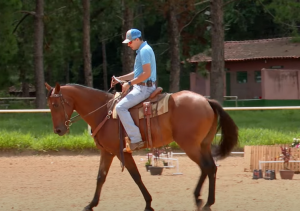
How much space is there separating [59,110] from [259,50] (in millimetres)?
33214

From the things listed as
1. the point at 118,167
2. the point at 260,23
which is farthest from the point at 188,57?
the point at 118,167

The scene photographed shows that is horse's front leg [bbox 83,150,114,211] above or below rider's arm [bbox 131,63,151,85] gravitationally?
below

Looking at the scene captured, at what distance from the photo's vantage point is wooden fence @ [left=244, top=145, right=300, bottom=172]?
42.4ft

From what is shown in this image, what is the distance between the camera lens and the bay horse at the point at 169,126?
347 inches

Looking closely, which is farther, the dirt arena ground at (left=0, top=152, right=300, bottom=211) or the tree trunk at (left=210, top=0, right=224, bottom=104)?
the tree trunk at (left=210, top=0, right=224, bottom=104)

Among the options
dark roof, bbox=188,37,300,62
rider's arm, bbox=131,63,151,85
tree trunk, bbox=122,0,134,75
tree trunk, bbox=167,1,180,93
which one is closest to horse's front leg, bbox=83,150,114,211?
rider's arm, bbox=131,63,151,85

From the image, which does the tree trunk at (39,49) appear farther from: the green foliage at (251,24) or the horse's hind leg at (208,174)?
the horse's hind leg at (208,174)

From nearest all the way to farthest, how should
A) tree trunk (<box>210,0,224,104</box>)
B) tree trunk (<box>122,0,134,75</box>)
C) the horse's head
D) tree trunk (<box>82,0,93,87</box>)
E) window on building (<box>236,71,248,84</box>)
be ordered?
1. the horse's head
2. tree trunk (<box>210,0,224,104</box>)
3. tree trunk (<box>122,0,134,75</box>)
4. tree trunk (<box>82,0,93,87</box>)
5. window on building (<box>236,71,248,84</box>)

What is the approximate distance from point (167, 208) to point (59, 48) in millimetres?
24297

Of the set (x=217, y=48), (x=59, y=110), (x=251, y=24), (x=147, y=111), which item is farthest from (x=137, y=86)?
(x=251, y=24)

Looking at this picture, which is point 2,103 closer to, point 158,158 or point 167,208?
point 158,158

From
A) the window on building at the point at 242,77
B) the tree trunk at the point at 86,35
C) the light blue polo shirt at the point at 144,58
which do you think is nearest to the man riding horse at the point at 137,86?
the light blue polo shirt at the point at 144,58

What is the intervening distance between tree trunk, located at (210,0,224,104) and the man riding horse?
18.2 metres

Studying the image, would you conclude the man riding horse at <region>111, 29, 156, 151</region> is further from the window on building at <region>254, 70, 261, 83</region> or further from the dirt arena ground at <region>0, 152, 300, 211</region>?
the window on building at <region>254, 70, 261, 83</region>
